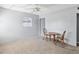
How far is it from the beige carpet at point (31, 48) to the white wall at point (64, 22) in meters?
0.18

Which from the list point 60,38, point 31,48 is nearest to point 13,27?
point 31,48

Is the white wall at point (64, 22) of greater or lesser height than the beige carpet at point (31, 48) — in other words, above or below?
above

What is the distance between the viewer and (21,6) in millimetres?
2096

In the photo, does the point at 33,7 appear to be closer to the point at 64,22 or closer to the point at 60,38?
the point at 64,22

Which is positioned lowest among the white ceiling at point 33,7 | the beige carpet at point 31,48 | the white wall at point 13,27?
the beige carpet at point 31,48

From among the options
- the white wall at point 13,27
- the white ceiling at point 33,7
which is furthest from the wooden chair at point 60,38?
the white ceiling at point 33,7

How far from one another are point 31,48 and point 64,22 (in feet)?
2.80

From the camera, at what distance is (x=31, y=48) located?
6.77ft

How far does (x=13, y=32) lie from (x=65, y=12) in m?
1.13

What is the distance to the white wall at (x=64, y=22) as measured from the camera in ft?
6.81

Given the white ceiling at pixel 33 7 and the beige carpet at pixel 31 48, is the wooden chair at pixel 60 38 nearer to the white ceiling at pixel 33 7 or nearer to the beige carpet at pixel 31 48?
the beige carpet at pixel 31 48

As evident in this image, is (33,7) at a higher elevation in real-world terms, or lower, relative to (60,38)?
higher

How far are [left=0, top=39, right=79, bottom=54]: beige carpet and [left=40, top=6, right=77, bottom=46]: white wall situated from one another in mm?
176
